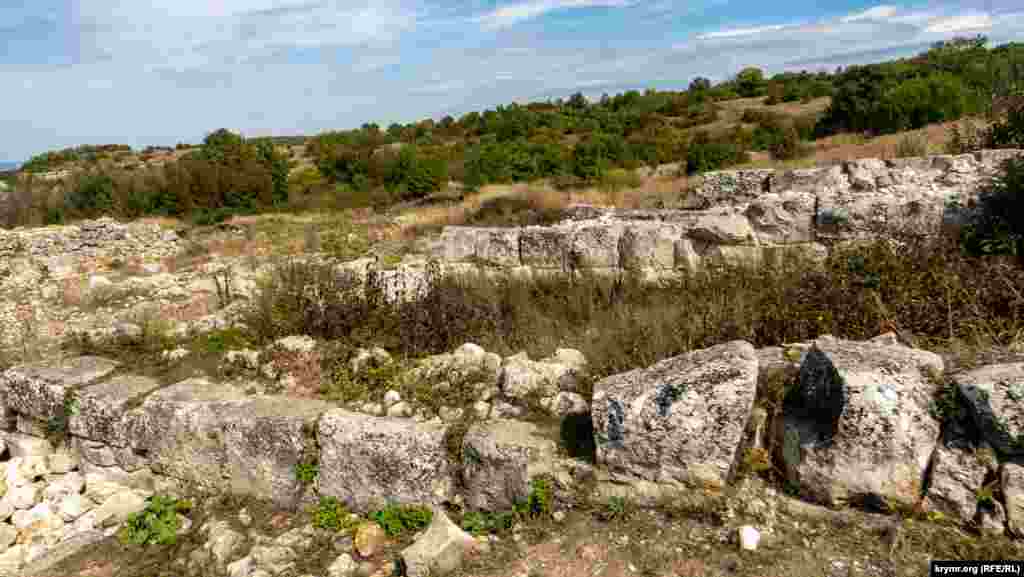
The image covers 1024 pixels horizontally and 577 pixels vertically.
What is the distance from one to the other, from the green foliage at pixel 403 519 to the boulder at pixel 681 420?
1.01 m

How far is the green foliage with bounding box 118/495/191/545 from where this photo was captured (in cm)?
355

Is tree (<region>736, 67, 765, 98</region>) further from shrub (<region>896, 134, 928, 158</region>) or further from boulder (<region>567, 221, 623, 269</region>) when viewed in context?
boulder (<region>567, 221, 623, 269</region>)

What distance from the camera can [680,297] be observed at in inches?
190

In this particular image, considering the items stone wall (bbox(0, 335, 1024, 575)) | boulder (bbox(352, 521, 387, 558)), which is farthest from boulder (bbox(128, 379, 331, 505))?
boulder (bbox(352, 521, 387, 558))

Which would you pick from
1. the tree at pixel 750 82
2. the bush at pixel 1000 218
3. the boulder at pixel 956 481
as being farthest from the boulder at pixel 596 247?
the tree at pixel 750 82

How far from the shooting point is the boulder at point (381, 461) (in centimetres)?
325

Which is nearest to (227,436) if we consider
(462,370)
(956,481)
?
(462,370)

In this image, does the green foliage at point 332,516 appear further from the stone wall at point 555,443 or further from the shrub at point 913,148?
the shrub at point 913,148

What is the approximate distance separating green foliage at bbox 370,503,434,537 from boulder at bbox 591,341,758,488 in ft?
3.31

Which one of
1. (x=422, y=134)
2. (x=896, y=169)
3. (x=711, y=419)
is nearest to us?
(x=711, y=419)

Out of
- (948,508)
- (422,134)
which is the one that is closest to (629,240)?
(948,508)

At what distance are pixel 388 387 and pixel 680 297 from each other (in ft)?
7.75

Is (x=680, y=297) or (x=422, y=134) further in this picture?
(x=422, y=134)

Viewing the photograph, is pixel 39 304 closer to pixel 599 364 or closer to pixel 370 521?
pixel 370 521
